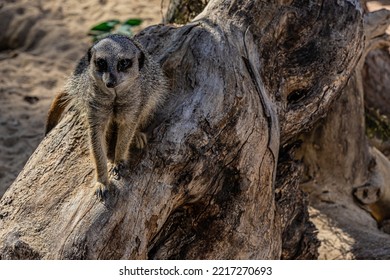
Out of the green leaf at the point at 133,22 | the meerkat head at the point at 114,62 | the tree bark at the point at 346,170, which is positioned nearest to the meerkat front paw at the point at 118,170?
the meerkat head at the point at 114,62

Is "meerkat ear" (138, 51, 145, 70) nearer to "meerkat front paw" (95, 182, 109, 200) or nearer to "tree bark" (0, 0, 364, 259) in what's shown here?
"tree bark" (0, 0, 364, 259)

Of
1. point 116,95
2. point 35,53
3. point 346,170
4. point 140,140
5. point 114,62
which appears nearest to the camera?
point 114,62

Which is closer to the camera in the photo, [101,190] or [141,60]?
[101,190]

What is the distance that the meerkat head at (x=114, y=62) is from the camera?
215 centimetres

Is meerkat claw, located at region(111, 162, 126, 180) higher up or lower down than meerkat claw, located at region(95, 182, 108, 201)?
higher up

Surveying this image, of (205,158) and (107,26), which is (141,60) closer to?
(205,158)

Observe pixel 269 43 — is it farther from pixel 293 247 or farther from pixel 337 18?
pixel 293 247

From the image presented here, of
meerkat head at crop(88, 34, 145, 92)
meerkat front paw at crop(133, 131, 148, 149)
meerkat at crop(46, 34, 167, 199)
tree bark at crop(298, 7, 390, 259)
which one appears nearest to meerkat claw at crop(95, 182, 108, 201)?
meerkat at crop(46, 34, 167, 199)

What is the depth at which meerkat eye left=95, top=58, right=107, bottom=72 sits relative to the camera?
2162mm

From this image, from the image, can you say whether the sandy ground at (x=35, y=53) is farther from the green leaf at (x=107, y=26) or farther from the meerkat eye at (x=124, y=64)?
the meerkat eye at (x=124, y=64)

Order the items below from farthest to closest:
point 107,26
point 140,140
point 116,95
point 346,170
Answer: point 107,26 < point 346,170 < point 140,140 < point 116,95

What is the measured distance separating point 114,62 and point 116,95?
17 cm

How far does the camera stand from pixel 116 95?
229cm

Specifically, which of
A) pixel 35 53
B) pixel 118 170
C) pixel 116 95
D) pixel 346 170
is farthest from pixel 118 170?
pixel 35 53
